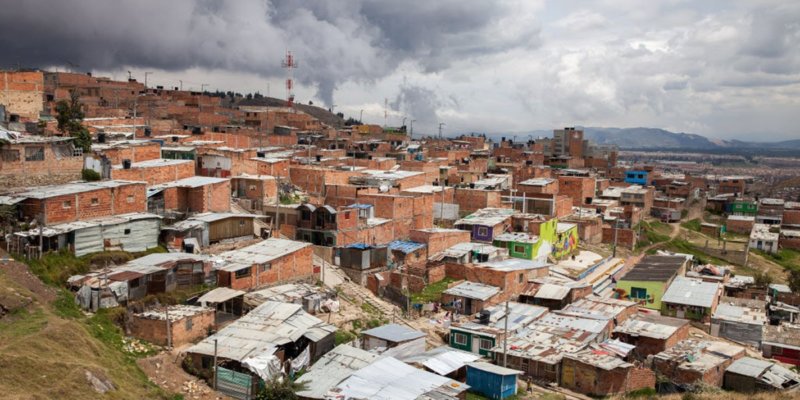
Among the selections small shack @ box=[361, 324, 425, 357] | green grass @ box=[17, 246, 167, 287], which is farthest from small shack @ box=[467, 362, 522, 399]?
green grass @ box=[17, 246, 167, 287]

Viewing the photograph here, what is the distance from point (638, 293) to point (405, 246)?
1062 cm

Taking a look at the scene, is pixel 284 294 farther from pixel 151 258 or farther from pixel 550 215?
pixel 550 215

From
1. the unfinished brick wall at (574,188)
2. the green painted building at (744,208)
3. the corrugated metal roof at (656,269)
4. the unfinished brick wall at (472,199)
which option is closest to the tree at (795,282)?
the corrugated metal roof at (656,269)

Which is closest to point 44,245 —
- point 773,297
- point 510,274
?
point 510,274

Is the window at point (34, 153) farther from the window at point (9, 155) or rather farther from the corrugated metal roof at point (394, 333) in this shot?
the corrugated metal roof at point (394, 333)

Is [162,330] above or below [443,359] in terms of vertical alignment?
above

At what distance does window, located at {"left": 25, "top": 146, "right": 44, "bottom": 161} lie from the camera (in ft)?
68.9

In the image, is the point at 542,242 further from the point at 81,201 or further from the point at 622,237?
the point at 81,201

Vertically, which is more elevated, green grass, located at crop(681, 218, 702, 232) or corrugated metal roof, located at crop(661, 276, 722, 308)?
green grass, located at crop(681, 218, 702, 232)

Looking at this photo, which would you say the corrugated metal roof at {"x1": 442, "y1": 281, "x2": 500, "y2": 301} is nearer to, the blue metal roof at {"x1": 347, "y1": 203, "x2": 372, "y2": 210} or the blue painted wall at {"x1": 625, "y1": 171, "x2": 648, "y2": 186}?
the blue metal roof at {"x1": 347, "y1": 203, "x2": 372, "y2": 210}

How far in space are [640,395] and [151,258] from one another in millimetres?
14779

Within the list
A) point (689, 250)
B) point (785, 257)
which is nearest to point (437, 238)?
point (689, 250)

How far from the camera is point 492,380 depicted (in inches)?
679

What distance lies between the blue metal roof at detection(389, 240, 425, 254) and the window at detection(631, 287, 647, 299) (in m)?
9.69
